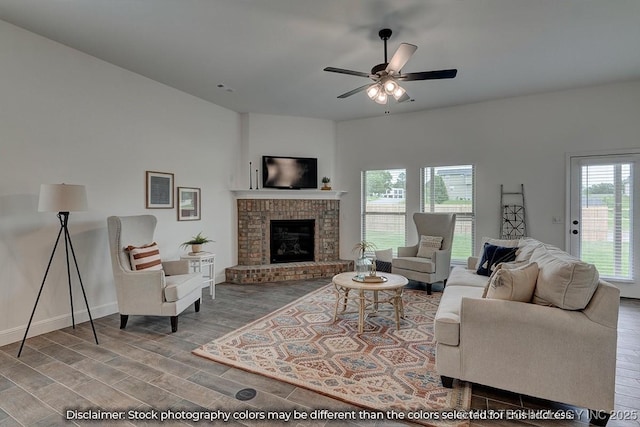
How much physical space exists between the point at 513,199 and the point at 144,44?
5.63 m

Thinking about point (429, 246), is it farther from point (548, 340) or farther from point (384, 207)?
point (548, 340)

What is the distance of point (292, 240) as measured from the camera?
6.33 metres

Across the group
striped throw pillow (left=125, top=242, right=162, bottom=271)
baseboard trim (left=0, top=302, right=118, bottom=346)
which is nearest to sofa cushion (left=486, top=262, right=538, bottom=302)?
striped throw pillow (left=125, top=242, right=162, bottom=271)

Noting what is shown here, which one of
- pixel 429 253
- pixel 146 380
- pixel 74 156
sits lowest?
pixel 146 380

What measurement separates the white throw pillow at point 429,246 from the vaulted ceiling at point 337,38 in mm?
2329

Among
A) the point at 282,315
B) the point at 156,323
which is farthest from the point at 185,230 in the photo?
the point at 282,315

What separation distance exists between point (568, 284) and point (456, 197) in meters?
3.90

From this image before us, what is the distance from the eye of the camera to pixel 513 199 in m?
5.27

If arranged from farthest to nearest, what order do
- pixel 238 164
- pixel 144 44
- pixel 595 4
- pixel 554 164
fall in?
1. pixel 238 164
2. pixel 554 164
3. pixel 144 44
4. pixel 595 4

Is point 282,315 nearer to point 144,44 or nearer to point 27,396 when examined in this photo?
point 27,396

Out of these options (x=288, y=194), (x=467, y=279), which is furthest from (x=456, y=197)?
(x=288, y=194)

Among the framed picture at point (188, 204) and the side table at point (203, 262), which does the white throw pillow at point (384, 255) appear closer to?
the side table at point (203, 262)

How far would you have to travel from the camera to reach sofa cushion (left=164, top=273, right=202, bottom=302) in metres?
3.36

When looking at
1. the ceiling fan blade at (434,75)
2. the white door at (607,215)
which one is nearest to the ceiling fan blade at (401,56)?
the ceiling fan blade at (434,75)
